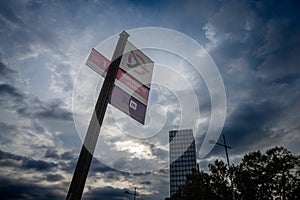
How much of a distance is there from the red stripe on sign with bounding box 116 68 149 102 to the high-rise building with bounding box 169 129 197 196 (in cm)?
12415

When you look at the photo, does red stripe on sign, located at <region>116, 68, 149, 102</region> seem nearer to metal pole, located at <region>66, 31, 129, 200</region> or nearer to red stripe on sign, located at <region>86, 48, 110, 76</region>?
metal pole, located at <region>66, 31, 129, 200</region>

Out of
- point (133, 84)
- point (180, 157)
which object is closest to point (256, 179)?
point (133, 84)

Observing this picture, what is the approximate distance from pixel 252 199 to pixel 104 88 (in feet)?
84.9

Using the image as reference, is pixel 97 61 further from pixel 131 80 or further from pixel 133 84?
pixel 133 84

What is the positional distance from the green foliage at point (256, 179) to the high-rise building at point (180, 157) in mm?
100396

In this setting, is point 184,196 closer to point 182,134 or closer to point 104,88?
point 104,88

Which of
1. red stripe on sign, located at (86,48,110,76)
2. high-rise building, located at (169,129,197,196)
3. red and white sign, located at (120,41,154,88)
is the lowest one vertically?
red stripe on sign, located at (86,48,110,76)

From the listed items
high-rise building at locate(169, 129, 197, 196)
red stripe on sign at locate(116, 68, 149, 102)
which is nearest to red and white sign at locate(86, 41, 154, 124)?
red stripe on sign at locate(116, 68, 149, 102)

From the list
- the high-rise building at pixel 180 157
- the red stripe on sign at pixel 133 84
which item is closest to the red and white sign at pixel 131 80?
the red stripe on sign at pixel 133 84

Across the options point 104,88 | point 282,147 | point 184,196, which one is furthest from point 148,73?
point 184,196

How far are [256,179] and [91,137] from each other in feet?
79.9

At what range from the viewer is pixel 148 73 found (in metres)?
8.92

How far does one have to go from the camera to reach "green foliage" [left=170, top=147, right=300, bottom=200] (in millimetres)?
21781

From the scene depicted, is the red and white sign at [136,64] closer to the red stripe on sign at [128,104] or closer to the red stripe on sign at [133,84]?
the red stripe on sign at [133,84]
